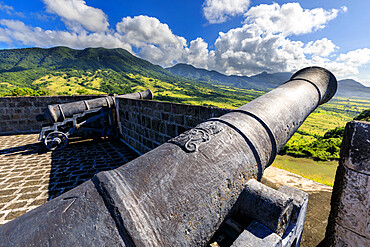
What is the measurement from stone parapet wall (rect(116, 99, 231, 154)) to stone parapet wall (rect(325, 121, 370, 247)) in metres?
1.46

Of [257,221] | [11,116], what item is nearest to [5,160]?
[11,116]

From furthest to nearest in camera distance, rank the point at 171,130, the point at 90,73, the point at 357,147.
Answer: the point at 90,73
the point at 171,130
the point at 357,147

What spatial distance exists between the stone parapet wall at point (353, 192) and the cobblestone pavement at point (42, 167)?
173 inches

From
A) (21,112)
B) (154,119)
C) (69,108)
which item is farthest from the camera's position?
(21,112)

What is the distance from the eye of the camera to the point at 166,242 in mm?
964

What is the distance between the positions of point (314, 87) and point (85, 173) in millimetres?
5272

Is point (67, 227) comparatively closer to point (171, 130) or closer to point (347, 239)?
point (347, 239)

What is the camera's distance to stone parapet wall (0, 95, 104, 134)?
7.84m

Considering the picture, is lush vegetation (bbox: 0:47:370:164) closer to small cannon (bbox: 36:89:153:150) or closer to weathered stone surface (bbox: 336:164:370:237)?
small cannon (bbox: 36:89:153:150)

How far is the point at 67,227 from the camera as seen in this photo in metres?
0.87

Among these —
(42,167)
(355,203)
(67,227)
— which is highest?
(67,227)

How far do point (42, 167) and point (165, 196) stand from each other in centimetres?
516

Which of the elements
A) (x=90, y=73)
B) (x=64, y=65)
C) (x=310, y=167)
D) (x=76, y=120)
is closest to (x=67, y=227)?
(x=310, y=167)

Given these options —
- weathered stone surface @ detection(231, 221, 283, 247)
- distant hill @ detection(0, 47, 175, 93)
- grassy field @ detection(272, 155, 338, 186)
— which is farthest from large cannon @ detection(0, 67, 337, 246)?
distant hill @ detection(0, 47, 175, 93)
